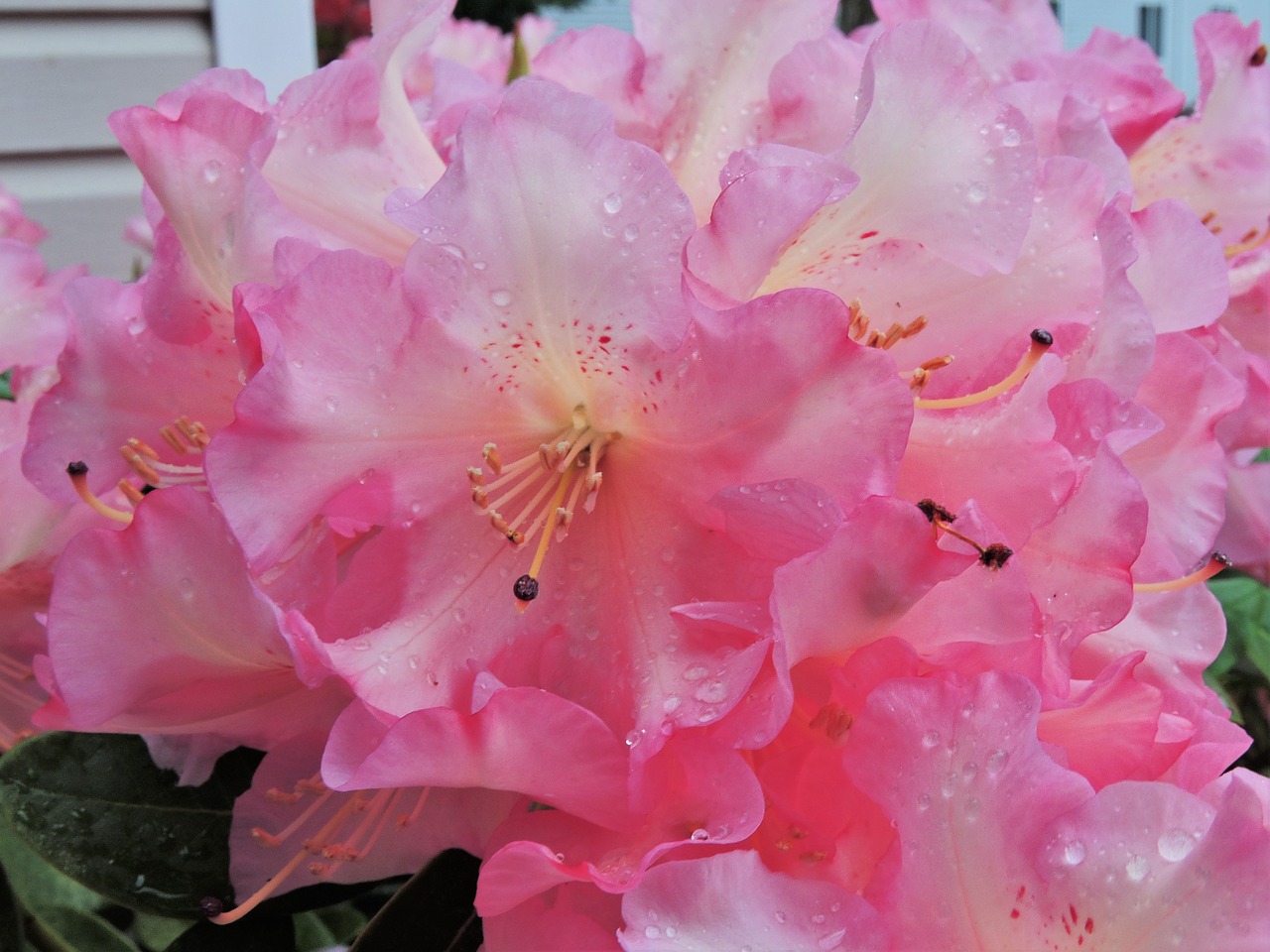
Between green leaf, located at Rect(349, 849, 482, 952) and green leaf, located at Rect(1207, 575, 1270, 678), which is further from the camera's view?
green leaf, located at Rect(1207, 575, 1270, 678)

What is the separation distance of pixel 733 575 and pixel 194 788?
10.2 inches

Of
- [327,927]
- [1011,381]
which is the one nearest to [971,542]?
[1011,381]

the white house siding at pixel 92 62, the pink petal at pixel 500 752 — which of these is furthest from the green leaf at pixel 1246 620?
the white house siding at pixel 92 62

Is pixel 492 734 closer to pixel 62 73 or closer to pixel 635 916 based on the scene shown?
pixel 635 916

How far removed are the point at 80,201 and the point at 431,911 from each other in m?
1.94

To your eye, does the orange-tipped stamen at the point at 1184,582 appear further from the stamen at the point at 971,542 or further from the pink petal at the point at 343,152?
the pink petal at the point at 343,152

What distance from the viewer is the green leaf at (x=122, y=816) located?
1.64ft

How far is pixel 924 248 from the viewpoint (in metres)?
0.44

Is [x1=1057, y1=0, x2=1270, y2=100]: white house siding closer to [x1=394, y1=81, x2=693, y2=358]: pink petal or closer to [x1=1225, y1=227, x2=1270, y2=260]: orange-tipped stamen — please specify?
[x1=1225, y1=227, x2=1270, y2=260]: orange-tipped stamen

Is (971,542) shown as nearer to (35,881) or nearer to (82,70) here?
(35,881)

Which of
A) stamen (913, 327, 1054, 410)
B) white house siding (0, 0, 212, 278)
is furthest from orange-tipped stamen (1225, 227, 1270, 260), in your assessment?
white house siding (0, 0, 212, 278)

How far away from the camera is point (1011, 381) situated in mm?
412

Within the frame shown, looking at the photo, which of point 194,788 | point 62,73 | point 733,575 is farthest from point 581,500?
point 62,73

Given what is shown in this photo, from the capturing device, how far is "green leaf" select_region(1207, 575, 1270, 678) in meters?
0.67
